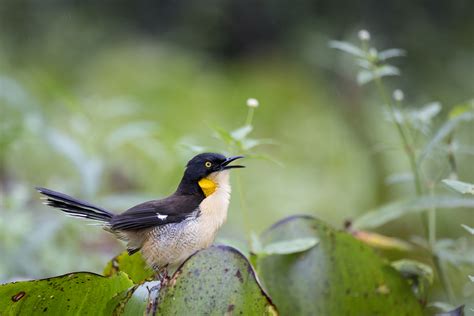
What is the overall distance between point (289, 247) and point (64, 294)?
0.60 m

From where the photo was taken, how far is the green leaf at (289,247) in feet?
6.61

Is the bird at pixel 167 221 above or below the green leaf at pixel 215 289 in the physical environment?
below

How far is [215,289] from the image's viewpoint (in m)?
1.66

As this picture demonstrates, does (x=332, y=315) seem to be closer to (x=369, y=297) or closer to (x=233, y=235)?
(x=369, y=297)

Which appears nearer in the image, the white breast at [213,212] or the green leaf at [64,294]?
the green leaf at [64,294]

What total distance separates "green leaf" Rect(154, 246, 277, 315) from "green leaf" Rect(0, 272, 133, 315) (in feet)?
0.51

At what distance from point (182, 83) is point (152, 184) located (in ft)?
11.3

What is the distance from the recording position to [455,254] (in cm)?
248

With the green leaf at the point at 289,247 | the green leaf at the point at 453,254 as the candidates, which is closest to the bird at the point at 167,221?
the green leaf at the point at 289,247

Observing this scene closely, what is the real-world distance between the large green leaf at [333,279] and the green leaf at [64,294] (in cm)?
51

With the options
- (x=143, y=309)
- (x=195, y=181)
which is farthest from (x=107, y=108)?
(x=143, y=309)

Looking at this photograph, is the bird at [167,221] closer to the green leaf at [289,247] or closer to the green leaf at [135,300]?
the green leaf at [289,247]

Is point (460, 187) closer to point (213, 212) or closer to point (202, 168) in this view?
point (213, 212)

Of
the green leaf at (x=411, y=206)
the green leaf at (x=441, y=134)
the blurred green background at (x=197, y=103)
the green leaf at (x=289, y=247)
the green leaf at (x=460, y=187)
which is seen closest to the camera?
the green leaf at (x=460, y=187)
